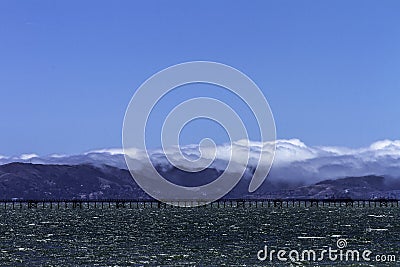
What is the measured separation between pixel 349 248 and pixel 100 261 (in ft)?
115

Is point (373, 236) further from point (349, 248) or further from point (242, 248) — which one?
point (242, 248)

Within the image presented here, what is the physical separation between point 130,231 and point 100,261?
5541cm

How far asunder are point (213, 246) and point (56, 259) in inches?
957

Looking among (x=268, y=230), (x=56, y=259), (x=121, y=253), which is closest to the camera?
(x=56, y=259)

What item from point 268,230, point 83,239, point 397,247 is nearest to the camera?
point 397,247

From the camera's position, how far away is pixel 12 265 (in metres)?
82.7

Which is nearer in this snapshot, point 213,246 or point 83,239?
point 213,246

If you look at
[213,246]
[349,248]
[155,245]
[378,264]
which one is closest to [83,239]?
[155,245]

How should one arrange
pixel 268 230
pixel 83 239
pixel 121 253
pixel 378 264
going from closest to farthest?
pixel 378 264, pixel 121 253, pixel 83 239, pixel 268 230

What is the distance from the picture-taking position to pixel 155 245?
108 metres

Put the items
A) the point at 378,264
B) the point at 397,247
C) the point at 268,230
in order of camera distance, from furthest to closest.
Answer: the point at 268,230 < the point at 397,247 < the point at 378,264

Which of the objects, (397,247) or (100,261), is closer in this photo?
(100,261)

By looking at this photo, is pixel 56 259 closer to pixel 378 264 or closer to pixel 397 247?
pixel 378 264

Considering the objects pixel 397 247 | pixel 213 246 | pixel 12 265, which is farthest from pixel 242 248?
pixel 12 265
